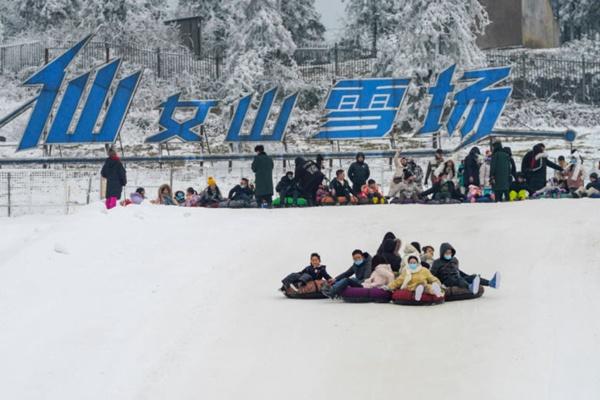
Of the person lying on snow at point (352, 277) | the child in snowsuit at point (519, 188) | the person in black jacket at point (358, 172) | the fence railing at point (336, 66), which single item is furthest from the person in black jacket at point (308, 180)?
the fence railing at point (336, 66)

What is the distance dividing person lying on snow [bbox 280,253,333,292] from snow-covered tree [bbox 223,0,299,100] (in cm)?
2729

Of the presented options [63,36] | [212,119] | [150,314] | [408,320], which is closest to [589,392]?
[408,320]

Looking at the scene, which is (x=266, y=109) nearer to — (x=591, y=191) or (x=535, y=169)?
(x=535, y=169)

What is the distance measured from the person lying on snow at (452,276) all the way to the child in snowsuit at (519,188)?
975 cm

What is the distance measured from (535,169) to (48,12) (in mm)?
41301

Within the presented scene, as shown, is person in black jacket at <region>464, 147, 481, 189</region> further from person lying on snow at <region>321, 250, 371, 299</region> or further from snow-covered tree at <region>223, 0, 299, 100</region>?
snow-covered tree at <region>223, 0, 299, 100</region>

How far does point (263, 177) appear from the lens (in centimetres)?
2605

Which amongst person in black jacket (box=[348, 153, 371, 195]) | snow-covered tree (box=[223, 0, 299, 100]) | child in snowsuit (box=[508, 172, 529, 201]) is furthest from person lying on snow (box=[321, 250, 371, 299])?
snow-covered tree (box=[223, 0, 299, 100])

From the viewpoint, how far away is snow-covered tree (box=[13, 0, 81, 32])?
202ft

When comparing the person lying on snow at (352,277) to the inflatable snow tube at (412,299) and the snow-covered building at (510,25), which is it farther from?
the snow-covered building at (510,25)

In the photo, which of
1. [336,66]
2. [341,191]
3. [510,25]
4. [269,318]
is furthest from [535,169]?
[510,25]

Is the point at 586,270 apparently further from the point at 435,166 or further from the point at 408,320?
the point at 435,166

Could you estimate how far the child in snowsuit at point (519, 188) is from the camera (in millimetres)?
26422

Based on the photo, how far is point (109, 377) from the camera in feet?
41.7
